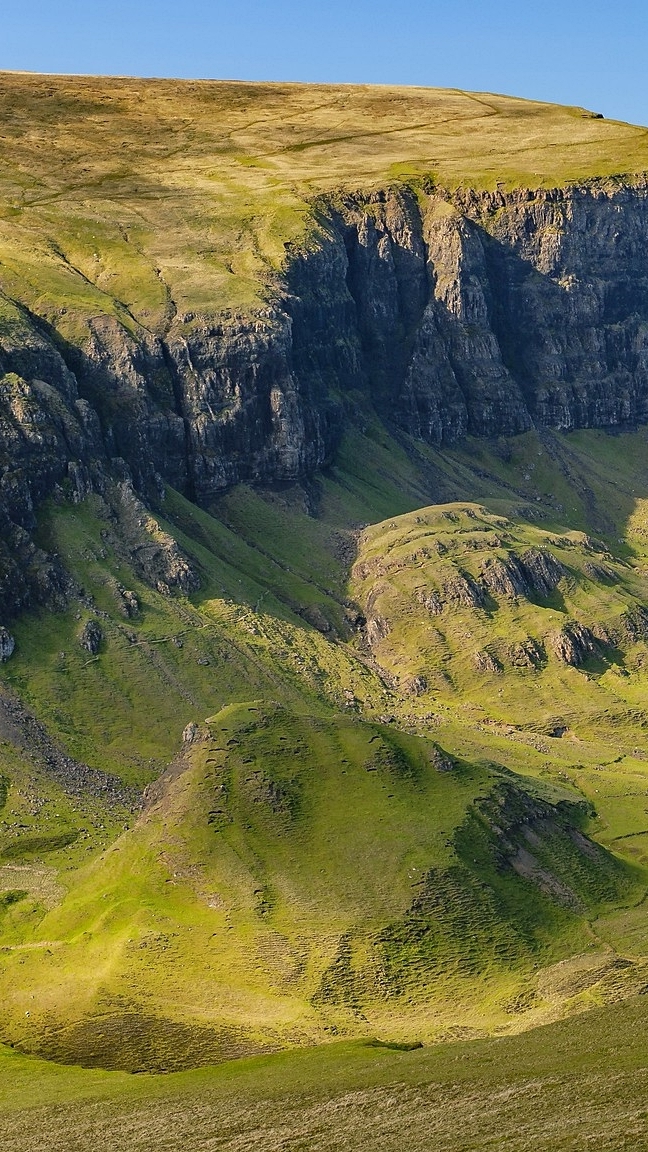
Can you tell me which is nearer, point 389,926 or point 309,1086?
point 309,1086

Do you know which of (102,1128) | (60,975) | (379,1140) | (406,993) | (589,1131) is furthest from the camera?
(60,975)

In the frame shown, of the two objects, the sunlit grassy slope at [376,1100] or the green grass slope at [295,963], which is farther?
the green grass slope at [295,963]

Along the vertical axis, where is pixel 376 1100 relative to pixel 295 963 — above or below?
above

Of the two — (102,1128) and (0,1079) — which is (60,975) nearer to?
(0,1079)

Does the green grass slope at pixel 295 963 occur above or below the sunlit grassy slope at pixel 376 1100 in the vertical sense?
below

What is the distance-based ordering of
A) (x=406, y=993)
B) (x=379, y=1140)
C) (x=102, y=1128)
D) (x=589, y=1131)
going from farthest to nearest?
(x=406, y=993), (x=102, y=1128), (x=379, y=1140), (x=589, y=1131)

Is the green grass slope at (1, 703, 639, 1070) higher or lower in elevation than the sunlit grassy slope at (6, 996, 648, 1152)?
lower

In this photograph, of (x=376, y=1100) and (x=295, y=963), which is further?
(x=295, y=963)

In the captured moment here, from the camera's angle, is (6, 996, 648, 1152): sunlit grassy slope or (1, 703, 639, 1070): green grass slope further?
(1, 703, 639, 1070): green grass slope

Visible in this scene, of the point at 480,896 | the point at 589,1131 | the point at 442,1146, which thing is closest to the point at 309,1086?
the point at 442,1146

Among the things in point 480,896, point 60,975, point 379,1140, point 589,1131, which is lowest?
point 60,975

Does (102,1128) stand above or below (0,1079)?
above
